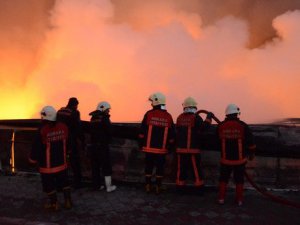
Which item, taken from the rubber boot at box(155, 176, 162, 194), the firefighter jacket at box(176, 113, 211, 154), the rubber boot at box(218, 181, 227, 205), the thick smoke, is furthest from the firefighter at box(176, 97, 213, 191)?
the thick smoke

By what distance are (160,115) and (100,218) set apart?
2.17 m

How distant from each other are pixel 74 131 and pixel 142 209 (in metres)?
2.12

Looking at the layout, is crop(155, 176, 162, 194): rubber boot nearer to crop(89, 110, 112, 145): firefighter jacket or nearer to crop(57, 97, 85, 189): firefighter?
crop(89, 110, 112, 145): firefighter jacket

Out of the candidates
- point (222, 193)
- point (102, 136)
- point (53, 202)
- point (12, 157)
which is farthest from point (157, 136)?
point (12, 157)

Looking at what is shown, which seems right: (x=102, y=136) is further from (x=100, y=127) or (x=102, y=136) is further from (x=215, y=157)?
(x=215, y=157)

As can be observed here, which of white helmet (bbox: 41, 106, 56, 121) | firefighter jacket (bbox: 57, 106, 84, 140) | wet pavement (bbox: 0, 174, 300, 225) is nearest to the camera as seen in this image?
wet pavement (bbox: 0, 174, 300, 225)

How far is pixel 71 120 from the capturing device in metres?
7.41

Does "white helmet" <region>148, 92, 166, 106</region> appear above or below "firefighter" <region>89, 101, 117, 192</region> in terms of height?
above

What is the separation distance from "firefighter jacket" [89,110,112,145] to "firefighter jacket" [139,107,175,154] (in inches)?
26.3

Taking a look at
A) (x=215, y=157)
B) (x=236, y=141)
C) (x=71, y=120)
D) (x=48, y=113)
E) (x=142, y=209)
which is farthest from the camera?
(x=215, y=157)

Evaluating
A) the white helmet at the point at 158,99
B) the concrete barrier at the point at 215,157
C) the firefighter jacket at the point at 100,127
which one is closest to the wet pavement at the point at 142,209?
the concrete barrier at the point at 215,157

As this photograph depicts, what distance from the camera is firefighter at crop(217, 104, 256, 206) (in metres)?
6.43

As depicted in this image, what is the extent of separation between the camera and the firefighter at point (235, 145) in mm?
6429

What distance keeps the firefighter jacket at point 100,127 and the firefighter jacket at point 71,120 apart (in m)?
0.36
